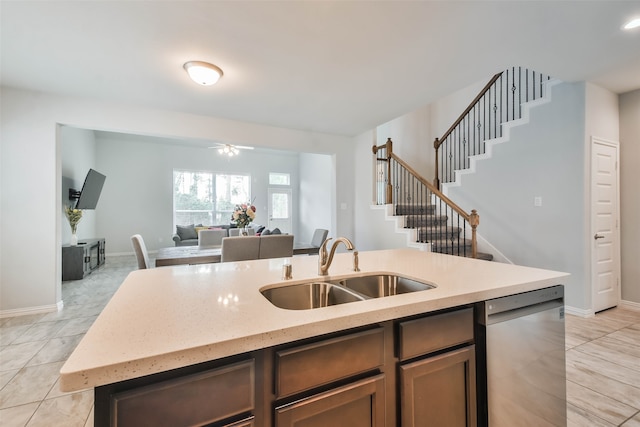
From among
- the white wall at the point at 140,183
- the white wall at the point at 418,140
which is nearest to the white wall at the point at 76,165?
the white wall at the point at 140,183

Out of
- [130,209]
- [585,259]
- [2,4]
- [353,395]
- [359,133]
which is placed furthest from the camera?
[130,209]

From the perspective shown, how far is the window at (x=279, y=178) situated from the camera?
9.09 metres

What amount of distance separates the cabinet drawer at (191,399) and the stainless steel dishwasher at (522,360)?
3.16 ft

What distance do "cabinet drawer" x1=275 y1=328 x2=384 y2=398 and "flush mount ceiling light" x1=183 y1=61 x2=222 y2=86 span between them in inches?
108

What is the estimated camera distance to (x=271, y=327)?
0.78m

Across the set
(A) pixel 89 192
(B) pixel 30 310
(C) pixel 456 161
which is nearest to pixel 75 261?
(A) pixel 89 192

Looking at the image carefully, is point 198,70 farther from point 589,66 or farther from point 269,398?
point 589,66

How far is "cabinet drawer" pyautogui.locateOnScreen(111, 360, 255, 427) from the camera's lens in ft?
2.11

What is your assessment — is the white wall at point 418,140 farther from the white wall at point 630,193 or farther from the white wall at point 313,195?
the white wall at point 630,193

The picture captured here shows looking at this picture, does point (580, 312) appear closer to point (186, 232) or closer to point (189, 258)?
point (189, 258)

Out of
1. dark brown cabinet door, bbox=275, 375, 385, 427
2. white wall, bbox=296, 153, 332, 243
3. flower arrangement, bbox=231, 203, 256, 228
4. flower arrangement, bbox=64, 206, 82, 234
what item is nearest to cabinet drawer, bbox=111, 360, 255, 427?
dark brown cabinet door, bbox=275, 375, 385, 427

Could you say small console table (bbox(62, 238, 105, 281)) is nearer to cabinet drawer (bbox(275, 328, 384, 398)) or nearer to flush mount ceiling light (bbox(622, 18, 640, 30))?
cabinet drawer (bbox(275, 328, 384, 398))

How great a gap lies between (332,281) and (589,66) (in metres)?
3.39

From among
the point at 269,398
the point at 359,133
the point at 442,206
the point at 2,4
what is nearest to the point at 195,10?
the point at 2,4
